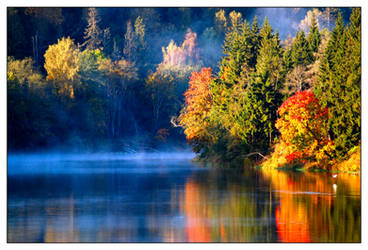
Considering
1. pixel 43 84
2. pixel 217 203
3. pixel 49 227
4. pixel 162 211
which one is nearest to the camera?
pixel 49 227

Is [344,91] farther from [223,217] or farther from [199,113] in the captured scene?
[223,217]

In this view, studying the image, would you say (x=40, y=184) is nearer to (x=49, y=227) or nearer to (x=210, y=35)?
(x=49, y=227)

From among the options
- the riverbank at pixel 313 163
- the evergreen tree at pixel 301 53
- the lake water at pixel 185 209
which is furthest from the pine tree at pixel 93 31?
the lake water at pixel 185 209

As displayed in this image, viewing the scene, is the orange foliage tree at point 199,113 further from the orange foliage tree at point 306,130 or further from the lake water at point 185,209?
the lake water at point 185,209

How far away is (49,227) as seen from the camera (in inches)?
735

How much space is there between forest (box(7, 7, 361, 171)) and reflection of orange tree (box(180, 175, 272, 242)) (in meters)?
15.0

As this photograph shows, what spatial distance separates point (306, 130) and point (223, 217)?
23.5 meters

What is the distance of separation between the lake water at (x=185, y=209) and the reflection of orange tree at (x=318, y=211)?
0.09 ft

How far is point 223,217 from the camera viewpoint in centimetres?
2084

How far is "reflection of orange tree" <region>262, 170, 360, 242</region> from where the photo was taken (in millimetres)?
17219

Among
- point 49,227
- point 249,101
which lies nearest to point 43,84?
point 249,101

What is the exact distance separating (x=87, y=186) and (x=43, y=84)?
3989cm

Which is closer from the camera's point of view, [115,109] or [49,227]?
[49,227]

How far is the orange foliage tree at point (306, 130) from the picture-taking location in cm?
4269
